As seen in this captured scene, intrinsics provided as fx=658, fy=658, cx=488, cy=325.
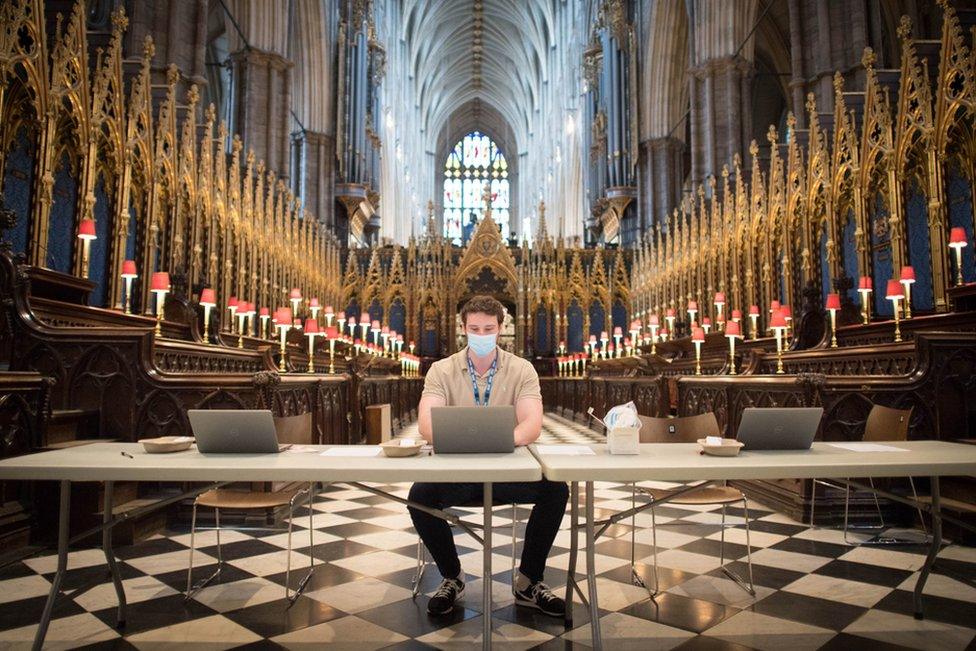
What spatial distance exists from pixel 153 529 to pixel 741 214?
11.0 m

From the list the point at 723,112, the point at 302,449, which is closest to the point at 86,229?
the point at 302,449

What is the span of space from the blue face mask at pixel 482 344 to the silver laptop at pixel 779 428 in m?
1.06

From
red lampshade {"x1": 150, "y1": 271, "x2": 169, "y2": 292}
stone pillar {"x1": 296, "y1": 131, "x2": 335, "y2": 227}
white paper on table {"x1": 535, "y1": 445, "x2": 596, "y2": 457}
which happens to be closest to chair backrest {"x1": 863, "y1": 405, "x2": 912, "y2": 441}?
white paper on table {"x1": 535, "y1": 445, "x2": 596, "y2": 457}

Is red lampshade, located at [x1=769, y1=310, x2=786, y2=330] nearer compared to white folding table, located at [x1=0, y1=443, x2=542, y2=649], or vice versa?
white folding table, located at [x1=0, y1=443, x2=542, y2=649]

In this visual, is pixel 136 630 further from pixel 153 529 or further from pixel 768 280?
pixel 768 280

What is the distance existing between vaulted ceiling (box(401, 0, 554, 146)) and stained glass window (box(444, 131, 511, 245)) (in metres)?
2.47

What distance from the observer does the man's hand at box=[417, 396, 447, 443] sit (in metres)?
2.65

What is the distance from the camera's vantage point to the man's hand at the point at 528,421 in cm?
263

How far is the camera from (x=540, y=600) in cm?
268

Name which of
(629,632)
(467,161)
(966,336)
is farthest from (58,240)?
(467,161)

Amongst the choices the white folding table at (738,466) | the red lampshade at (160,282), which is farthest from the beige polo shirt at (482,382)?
the red lampshade at (160,282)

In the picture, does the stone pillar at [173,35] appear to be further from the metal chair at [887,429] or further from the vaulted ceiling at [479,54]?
the vaulted ceiling at [479,54]

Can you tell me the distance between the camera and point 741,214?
1214 cm

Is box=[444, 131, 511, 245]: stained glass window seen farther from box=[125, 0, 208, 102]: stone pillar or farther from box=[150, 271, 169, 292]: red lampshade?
box=[150, 271, 169, 292]: red lampshade
